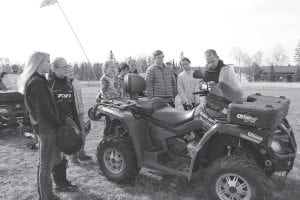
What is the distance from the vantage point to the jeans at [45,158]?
4319mm

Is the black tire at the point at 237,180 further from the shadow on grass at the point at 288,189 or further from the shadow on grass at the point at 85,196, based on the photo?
the shadow on grass at the point at 85,196

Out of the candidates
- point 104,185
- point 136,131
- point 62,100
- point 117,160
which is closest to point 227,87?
point 136,131

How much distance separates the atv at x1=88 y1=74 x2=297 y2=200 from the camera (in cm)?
385

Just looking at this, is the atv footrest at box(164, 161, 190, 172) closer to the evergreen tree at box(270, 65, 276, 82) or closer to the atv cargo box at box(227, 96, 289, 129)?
the atv cargo box at box(227, 96, 289, 129)

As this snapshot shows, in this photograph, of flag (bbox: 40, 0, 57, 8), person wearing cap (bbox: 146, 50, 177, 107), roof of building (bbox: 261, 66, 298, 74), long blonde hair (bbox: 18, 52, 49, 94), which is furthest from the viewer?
roof of building (bbox: 261, 66, 298, 74)

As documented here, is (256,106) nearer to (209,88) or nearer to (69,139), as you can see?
(209,88)

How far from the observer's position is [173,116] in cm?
487

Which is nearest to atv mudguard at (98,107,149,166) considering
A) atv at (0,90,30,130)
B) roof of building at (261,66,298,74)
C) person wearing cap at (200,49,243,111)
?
person wearing cap at (200,49,243,111)

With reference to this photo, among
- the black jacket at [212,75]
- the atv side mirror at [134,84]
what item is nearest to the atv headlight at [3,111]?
the atv side mirror at [134,84]

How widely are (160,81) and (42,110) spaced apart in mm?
3428

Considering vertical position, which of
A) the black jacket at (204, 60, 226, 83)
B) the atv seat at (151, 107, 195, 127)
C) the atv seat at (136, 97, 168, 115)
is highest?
the black jacket at (204, 60, 226, 83)

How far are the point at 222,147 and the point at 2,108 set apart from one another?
636 cm

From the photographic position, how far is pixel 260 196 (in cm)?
375

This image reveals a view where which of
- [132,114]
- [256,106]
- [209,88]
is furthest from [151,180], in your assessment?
[256,106]
